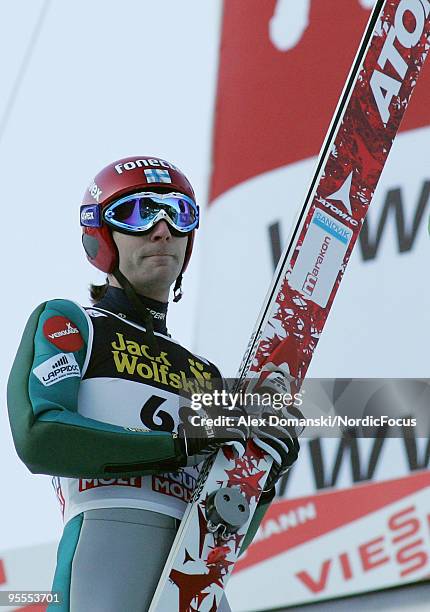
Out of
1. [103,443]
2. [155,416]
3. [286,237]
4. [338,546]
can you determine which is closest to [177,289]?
[155,416]

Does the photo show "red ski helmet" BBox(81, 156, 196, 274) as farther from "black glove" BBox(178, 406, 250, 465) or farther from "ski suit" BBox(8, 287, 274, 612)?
"black glove" BBox(178, 406, 250, 465)

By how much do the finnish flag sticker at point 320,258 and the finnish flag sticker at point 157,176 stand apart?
353 millimetres

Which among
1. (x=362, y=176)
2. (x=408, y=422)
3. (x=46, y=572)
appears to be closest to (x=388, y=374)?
(x=408, y=422)

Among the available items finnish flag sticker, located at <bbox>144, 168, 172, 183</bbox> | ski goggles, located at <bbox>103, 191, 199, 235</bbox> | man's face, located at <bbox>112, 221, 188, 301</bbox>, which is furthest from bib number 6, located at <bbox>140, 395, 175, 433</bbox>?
finnish flag sticker, located at <bbox>144, 168, 172, 183</bbox>

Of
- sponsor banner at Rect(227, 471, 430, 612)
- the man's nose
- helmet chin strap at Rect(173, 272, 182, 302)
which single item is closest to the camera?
the man's nose

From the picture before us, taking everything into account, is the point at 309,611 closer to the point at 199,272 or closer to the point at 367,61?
the point at 199,272

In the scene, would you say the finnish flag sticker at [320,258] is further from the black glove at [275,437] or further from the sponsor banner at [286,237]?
the sponsor banner at [286,237]

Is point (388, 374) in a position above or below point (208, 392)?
above

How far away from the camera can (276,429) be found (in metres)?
2.42

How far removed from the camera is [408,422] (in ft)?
16.3

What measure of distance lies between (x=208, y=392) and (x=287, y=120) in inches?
122

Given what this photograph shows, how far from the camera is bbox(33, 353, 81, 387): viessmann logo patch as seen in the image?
91.0 inches

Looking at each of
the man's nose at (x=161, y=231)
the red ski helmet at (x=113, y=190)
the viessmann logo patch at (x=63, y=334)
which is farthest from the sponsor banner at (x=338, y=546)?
the viessmann logo patch at (x=63, y=334)

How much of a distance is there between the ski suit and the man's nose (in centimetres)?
19
